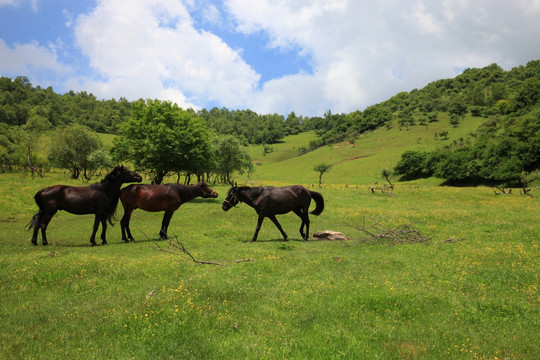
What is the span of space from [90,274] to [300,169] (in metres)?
107

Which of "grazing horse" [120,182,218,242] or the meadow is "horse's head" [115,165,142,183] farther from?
the meadow

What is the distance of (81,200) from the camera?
1490 cm

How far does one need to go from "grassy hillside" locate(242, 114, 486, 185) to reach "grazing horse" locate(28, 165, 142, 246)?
6984 centimetres

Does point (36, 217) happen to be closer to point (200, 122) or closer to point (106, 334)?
point (106, 334)

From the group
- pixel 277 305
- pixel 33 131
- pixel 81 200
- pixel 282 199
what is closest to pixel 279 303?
pixel 277 305

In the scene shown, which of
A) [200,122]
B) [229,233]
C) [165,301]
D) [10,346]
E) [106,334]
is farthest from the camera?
[200,122]

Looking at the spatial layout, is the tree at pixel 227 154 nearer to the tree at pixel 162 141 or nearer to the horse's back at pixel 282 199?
the tree at pixel 162 141

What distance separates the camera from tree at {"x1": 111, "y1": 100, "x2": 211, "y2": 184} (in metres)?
32.3

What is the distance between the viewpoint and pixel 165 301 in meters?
7.05

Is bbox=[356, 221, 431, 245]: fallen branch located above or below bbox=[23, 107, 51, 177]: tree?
below

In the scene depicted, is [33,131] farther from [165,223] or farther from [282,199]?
[282,199]

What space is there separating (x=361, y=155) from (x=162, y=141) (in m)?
105

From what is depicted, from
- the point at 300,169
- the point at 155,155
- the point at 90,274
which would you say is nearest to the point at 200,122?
the point at 155,155

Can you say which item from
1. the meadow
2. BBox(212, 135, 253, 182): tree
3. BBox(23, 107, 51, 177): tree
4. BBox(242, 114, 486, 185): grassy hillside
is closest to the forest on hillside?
BBox(23, 107, 51, 177): tree
